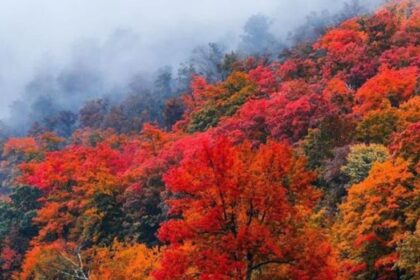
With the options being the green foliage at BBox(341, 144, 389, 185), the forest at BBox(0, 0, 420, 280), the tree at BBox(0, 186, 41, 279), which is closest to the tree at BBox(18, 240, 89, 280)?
the forest at BBox(0, 0, 420, 280)

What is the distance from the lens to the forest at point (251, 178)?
18141 mm

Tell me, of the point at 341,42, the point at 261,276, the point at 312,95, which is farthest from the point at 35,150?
the point at 261,276

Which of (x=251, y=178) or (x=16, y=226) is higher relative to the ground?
(x=16, y=226)

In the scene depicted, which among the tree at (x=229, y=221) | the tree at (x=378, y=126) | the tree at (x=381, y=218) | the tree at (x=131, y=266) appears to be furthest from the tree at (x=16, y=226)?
the tree at (x=229, y=221)

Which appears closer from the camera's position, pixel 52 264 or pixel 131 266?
pixel 131 266

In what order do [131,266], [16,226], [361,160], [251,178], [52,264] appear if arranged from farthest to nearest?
[16,226]
[52,264]
[131,266]
[361,160]
[251,178]

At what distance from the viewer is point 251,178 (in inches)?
714

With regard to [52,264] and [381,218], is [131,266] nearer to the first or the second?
[52,264]

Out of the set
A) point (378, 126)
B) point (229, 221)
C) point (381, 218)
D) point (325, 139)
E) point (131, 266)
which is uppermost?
point (325, 139)

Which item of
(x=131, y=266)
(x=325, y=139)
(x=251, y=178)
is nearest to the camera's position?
(x=251, y=178)

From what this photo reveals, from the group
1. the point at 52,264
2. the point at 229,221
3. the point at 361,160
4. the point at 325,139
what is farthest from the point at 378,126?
Result: the point at 52,264

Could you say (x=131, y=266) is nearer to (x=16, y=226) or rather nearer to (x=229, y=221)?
(x=229, y=221)

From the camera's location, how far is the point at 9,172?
289 ft

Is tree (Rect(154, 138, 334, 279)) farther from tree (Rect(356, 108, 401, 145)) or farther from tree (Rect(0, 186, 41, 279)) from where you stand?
tree (Rect(0, 186, 41, 279))
